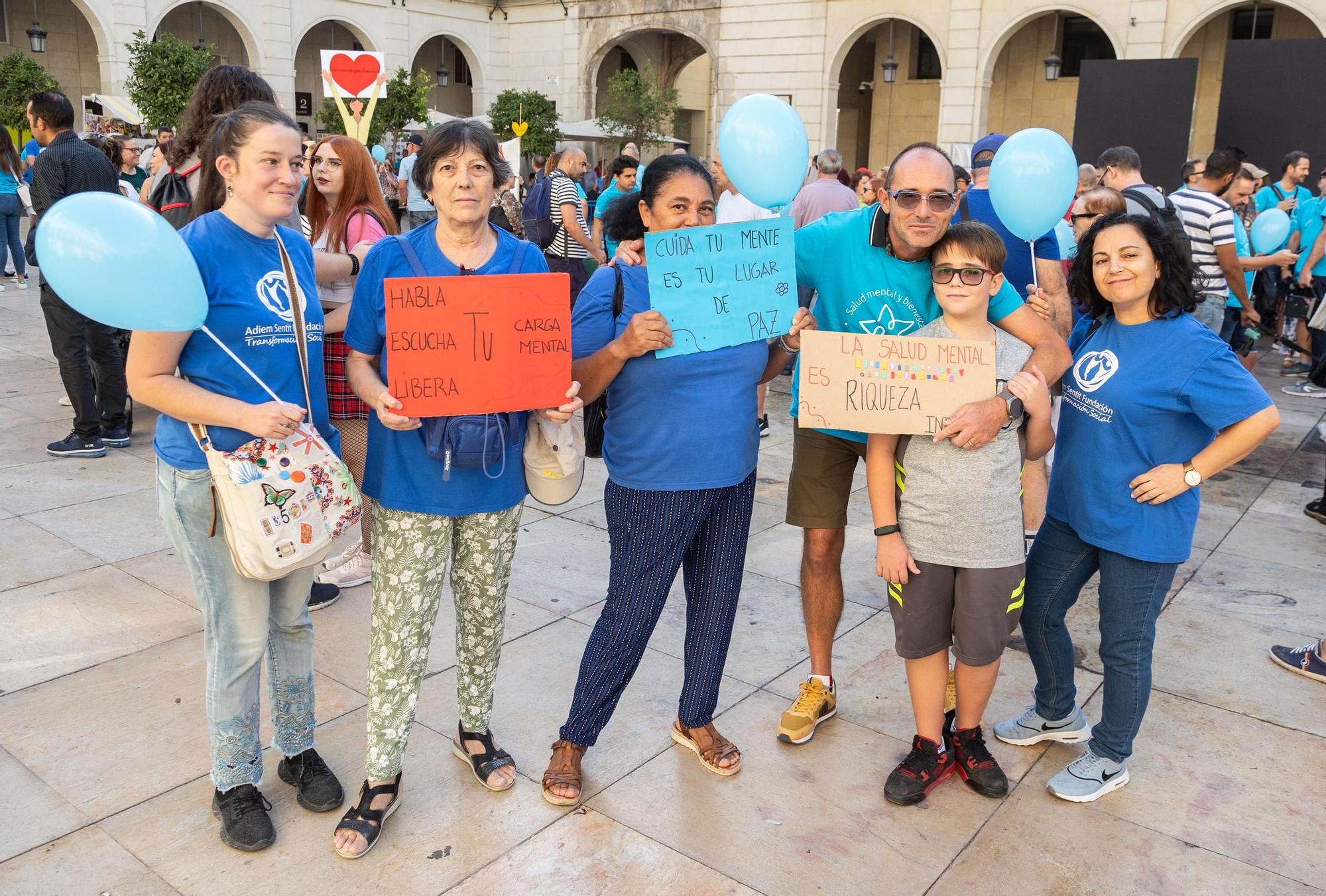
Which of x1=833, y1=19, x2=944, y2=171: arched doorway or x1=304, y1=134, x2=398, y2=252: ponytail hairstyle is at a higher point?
x1=833, y1=19, x2=944, y2=171: arched doorway

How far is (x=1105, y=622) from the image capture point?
3.24 meters

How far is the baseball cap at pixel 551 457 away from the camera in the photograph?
298 cm

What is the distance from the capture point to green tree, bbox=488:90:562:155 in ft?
86.2

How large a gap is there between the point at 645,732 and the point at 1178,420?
6.54 ft

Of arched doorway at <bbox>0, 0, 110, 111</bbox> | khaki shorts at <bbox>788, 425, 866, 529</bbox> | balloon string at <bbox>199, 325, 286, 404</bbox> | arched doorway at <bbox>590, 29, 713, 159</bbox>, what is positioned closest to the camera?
balloon string at <bbox>199, 325, 286, 404</bbox>

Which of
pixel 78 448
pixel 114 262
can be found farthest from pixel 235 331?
pixel 78 448

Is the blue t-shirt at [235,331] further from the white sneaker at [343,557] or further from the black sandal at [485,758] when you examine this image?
the white sneaker at [343,557]

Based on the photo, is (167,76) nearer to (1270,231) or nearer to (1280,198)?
(1280,198)

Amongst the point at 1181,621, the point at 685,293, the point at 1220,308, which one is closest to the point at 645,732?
the point at 685,293

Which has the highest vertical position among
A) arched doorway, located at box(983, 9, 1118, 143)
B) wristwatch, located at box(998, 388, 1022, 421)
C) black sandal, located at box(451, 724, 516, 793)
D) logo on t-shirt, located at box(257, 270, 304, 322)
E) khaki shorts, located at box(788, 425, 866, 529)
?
arched doorway, located at box(983, 9, 1118, 143)

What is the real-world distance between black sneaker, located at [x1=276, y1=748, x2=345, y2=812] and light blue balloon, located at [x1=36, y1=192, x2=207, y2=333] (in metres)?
1.43

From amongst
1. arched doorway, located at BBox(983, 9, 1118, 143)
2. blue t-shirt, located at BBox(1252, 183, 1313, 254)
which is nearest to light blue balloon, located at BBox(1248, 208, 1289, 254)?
blue t-shirt, located at BBox(1252, 183, 1313, 254)

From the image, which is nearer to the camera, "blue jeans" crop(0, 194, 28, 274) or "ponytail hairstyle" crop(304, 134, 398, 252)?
"ponytail hairstyle" crop(304, 134, 398, 252)

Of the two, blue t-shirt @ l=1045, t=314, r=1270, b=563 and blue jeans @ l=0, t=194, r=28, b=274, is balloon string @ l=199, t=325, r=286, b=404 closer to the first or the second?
blue t-shirt @ l=1045, t=314, r=1270, b=563
